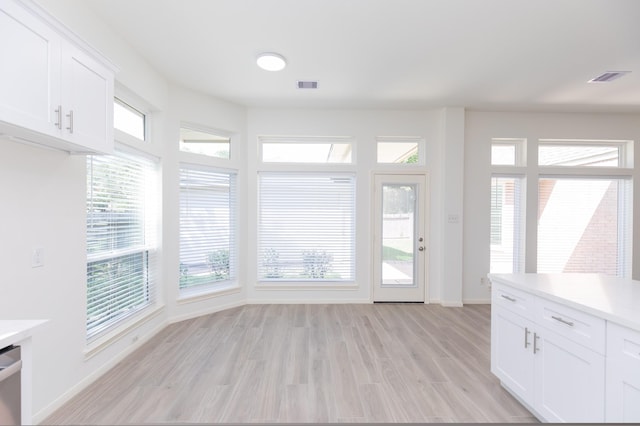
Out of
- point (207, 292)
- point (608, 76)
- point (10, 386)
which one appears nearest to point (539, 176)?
point (608, 76)

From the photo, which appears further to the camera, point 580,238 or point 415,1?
point 580,238

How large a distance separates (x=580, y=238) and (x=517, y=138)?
74.8 inches

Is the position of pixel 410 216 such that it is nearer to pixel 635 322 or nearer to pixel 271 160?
pixel 271 160

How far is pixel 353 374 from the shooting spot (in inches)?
88.4

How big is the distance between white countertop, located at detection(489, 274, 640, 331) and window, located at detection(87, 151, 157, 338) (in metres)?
3.46

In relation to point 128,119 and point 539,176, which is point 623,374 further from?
point 128,119

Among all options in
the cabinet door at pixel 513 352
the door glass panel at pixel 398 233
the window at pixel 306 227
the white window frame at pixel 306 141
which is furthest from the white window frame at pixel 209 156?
the cabinet door at pixel 513 352

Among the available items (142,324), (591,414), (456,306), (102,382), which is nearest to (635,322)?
(591,414)

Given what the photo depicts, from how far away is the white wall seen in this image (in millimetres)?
4125

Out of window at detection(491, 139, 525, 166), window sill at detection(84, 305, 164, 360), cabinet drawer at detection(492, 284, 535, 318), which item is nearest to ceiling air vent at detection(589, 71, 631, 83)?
window at detection(491, 139, 525, 166)

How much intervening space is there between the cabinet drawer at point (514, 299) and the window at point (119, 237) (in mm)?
3434

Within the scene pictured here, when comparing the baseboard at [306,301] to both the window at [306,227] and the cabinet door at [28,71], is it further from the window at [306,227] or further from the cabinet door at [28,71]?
the cabinet door at [28,71]

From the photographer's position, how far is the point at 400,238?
13.8 ft

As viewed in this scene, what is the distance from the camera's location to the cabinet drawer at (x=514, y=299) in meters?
1.83
